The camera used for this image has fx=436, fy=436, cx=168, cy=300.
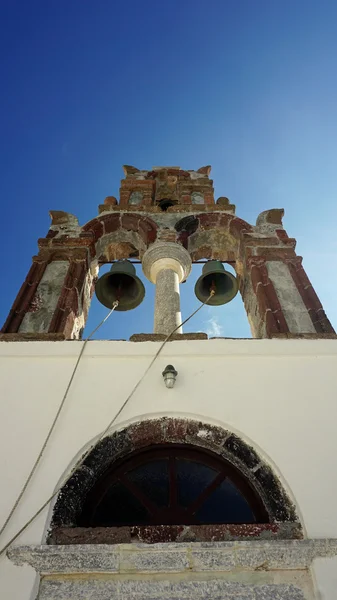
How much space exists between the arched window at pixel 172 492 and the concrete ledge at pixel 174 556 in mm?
385

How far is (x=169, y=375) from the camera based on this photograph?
338cm

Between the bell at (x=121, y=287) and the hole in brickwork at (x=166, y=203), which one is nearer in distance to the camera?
the bell at (x=121, y=287)

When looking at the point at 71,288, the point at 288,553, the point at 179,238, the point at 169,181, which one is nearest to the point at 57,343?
the point at 71,288

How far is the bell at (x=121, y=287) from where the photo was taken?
190 inches

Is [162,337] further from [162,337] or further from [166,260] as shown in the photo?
[166,260]

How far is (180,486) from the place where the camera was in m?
3.03

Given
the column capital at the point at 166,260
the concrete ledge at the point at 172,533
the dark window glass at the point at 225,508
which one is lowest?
the concrete ledge at the point at 172,533

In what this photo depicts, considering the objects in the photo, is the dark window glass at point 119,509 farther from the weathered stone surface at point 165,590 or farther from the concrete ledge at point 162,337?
the concrete ledge at point 162,337

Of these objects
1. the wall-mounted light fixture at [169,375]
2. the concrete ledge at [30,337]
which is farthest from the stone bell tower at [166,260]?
the wall-mounted light fixture at [169,375]

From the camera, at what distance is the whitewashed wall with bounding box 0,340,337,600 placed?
2713 mm

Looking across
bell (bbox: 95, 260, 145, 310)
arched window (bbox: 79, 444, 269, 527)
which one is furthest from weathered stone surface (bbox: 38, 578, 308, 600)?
bell (bbox: 95, 260, 145, 310)

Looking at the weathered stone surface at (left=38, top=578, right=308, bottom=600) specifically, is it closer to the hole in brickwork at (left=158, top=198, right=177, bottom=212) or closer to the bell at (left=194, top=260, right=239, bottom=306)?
the bell at (left=194, top=260, right=239, bottom=306)

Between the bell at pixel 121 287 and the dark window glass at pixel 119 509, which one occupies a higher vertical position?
the bell at pixel 121 287

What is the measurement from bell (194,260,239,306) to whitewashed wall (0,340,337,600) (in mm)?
1230
